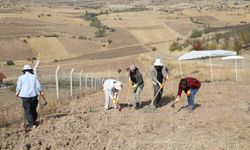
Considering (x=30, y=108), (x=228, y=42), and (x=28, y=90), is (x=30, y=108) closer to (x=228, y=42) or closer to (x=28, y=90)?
(x=28, y=90)

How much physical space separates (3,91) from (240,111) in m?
18.2

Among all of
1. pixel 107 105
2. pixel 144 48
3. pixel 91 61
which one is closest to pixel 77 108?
pixel 107 105

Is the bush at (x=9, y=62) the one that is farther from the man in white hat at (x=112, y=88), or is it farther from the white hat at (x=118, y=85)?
the white hat at (x=118, y=85)

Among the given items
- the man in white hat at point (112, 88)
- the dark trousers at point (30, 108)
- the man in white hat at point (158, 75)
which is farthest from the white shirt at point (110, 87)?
the dark trousers at point (30, 108)

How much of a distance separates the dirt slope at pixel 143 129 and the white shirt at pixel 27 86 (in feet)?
3.08

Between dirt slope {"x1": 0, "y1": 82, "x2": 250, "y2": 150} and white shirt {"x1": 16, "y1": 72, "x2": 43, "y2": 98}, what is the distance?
94 centimetres

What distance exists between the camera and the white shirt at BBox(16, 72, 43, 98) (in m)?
14.4


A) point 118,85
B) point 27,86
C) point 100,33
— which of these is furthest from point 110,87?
point 100,33

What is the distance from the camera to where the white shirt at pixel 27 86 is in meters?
14.4

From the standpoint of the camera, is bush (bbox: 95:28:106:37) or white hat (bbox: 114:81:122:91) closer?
white hat (bbox: 114:81:122:91)

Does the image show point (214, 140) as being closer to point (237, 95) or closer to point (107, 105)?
point (107, 105)

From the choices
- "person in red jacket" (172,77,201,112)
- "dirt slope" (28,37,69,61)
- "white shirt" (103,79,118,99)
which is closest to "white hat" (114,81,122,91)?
"white shirt" (103,79,118,99)

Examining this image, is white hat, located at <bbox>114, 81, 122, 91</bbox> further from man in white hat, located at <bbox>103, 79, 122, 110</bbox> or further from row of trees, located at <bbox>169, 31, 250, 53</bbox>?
row of trees, located at <bbox>169, 31, 250, 53</bbox>

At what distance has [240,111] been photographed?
17.8 m
